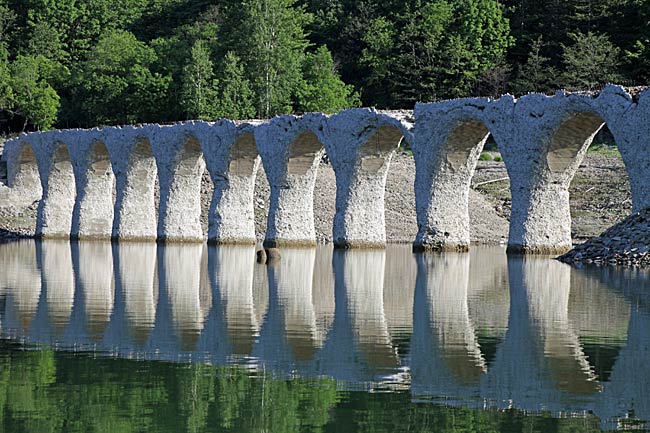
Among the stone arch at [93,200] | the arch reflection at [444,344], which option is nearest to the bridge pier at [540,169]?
the arch reflection at [444,344]

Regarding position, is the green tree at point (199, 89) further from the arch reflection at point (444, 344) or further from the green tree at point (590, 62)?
the arch reflection at point (444, 344)

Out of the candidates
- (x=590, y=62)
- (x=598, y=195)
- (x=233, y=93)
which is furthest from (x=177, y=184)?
(x=590, y=62)

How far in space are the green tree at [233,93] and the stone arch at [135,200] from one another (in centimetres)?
1580

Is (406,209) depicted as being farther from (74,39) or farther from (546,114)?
(74,39)

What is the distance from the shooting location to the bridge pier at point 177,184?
38.4 m

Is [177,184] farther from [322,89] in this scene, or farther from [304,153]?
[322,89]

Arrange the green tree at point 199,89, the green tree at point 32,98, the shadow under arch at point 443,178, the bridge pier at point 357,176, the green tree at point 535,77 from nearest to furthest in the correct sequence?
the shadow under arch at point 443,178 < the bridge pier at point 357,176 < the green tree at point 535,77 < the green tree at point 199,89 < the green tree at point 32,98

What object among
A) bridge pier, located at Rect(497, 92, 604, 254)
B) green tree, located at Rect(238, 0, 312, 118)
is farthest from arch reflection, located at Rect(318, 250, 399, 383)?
green tree, located at Rect(238, 0, 312, 118)

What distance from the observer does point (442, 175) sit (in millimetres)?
30703

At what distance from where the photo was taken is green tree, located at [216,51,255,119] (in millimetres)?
56562

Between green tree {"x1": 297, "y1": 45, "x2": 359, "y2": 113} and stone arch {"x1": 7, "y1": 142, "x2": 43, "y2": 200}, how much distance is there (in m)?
14.8

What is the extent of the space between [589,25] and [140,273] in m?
38.8

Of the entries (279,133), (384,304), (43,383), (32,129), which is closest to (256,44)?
(32,129)

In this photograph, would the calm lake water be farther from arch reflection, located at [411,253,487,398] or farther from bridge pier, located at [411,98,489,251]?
bridge pier, located at [411,98,489,251]
